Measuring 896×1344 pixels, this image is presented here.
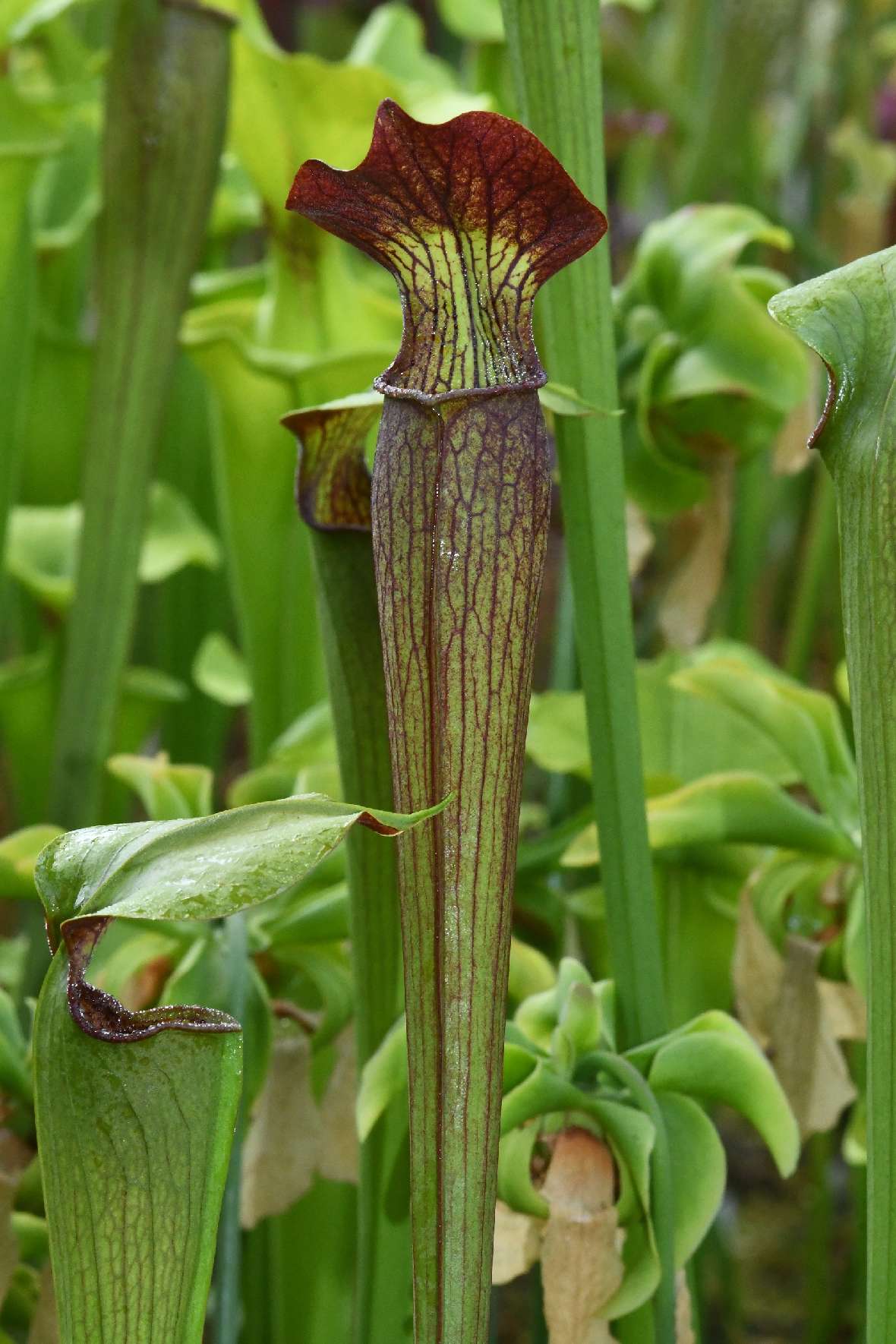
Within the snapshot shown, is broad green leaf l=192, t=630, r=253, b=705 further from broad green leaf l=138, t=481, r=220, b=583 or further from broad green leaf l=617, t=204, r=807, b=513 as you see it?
broad green leaf l=617, t=204, r=807, b=513

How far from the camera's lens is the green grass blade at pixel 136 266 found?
609 mm

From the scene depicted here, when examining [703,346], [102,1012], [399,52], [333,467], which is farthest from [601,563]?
[399,52]

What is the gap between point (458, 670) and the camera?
342 millimetres

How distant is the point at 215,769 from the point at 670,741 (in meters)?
0.49

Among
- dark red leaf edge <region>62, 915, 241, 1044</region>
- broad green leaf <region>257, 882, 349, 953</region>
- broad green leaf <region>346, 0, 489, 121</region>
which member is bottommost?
broad green leaf <region>257, 882, 349, 953</region>

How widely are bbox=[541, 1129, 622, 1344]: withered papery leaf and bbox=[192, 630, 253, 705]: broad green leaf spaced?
42cm

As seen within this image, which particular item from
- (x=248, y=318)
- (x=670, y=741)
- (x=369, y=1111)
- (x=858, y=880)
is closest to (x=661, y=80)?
(x=248, y=318)

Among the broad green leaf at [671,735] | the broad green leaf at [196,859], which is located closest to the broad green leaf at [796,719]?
the broad green leaf at [671,735]

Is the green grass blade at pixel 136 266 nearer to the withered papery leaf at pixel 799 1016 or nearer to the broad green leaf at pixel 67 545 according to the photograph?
the broad green leaf at pixel 67 545

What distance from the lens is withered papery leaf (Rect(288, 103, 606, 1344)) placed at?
1.12 ft

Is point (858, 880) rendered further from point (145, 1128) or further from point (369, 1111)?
point (145, 1128)

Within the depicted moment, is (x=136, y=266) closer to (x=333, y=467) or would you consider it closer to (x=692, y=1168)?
(x=333, y=467)

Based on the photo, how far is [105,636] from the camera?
0.67 meters

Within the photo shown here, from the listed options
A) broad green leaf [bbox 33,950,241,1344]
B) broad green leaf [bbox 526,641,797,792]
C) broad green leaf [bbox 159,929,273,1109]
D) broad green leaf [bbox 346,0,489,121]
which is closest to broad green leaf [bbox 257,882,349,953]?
broad green leaf [bbox 159,929,273,1109]
